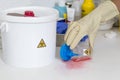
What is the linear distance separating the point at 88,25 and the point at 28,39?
304 mm

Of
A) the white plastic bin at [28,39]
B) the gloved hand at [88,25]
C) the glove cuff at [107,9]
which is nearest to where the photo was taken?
the white plastic bin at [28,39]

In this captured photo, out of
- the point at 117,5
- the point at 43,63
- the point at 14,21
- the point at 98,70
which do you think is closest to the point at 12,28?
the point at 14,21

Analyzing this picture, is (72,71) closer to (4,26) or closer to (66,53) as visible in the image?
(66,53)

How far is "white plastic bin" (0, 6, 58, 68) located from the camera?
0.91 m

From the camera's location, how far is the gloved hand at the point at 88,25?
102cm

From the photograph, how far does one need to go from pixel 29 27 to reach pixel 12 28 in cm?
7

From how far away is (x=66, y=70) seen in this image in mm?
977

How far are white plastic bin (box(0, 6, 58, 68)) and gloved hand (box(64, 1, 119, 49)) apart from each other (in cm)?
8

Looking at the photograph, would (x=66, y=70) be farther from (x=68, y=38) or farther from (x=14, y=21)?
(x=14, y=21)

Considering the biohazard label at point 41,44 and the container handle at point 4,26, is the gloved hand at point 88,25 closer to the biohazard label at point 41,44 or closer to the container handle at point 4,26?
the biohazard label at point 41,44

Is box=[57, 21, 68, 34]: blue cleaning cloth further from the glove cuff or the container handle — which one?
the container handle

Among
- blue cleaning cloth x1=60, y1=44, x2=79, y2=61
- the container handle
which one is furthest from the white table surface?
the container handle

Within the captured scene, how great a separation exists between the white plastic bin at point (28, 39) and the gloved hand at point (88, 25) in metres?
0.08

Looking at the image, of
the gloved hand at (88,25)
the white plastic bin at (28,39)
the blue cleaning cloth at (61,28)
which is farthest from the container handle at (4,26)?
the blue cleaning cloth at (61,28)
